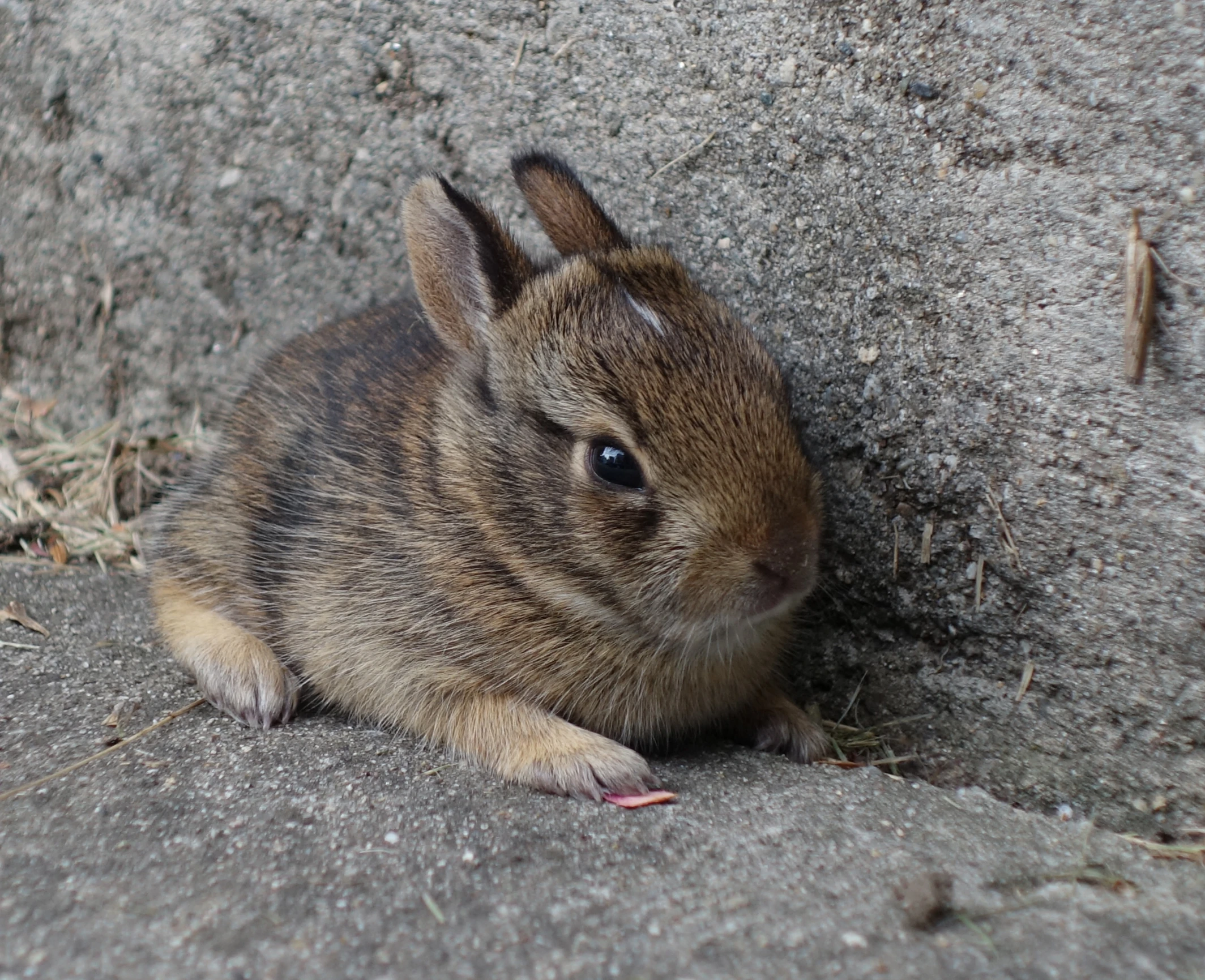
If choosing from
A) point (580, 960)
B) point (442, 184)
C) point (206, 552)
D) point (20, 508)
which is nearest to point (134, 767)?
point (206, 552)

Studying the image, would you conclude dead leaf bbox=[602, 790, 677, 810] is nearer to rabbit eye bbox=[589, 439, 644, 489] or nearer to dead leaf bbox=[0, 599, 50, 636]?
rabbit eye bbox=[589, 439, 644, 489]

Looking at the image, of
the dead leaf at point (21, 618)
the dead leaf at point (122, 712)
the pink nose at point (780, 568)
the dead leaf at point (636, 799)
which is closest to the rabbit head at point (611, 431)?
the pink nose at point (780, 568)

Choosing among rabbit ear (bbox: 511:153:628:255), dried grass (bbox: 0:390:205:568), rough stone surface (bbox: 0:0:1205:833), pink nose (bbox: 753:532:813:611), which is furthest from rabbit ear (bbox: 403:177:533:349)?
dried grass (bbox: 0:390:205:568)

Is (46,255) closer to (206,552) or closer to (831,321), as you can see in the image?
(206,552)

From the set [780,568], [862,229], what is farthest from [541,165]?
[780,568]

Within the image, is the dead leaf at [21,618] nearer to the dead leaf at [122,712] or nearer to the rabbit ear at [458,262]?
the dead leaf at [122,712]

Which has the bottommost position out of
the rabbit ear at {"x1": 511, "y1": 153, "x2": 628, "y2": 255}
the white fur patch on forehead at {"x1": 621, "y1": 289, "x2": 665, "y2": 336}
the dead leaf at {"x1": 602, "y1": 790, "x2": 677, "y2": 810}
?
the dead leaf at {"x1": 602, "y1": 790, "x2": 677, "y2": 810}

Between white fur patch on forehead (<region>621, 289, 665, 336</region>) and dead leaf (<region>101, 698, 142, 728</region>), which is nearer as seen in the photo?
white fur patch on forehead (<region>621, 289, 665, 336</region>)
